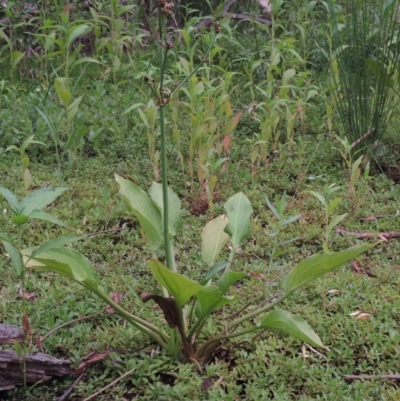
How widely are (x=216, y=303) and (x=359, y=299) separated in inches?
27.7

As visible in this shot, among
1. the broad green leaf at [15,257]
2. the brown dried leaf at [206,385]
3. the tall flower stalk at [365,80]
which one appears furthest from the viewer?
the tall flower stalk at [365,80]

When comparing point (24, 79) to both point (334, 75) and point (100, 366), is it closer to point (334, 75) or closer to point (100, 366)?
point (334, 75)

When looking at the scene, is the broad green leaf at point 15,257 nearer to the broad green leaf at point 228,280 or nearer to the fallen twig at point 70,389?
the fallen twig at point 70,389

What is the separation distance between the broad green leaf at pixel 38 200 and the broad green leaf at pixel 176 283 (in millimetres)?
312

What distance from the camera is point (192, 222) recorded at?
2697 mm

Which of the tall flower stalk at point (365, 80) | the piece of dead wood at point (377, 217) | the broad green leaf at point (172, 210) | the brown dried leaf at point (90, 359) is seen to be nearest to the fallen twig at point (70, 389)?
the brown dried leaf at point (90, 359)

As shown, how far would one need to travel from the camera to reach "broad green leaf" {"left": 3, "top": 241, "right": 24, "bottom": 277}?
1.55 meters

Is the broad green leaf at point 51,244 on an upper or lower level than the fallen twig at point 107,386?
upper

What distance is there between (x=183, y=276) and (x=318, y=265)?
372 mm

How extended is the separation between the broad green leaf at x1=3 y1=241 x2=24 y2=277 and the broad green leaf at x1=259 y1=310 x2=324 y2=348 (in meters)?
0.65

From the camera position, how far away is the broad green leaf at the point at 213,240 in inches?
76.3

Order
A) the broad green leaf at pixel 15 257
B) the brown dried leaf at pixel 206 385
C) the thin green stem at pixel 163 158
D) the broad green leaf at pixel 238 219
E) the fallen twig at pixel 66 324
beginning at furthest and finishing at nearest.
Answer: the broad green leaf at pixel 238 219, the fallen twig at pixel 66 324, the brown dried leaf at pixel 206 385, the broad green leaf at pixel 15 257, the thin green stem at pixel 163 158

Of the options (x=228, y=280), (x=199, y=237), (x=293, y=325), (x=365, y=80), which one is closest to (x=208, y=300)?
(x=228, y=280)

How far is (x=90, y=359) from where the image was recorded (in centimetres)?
174
